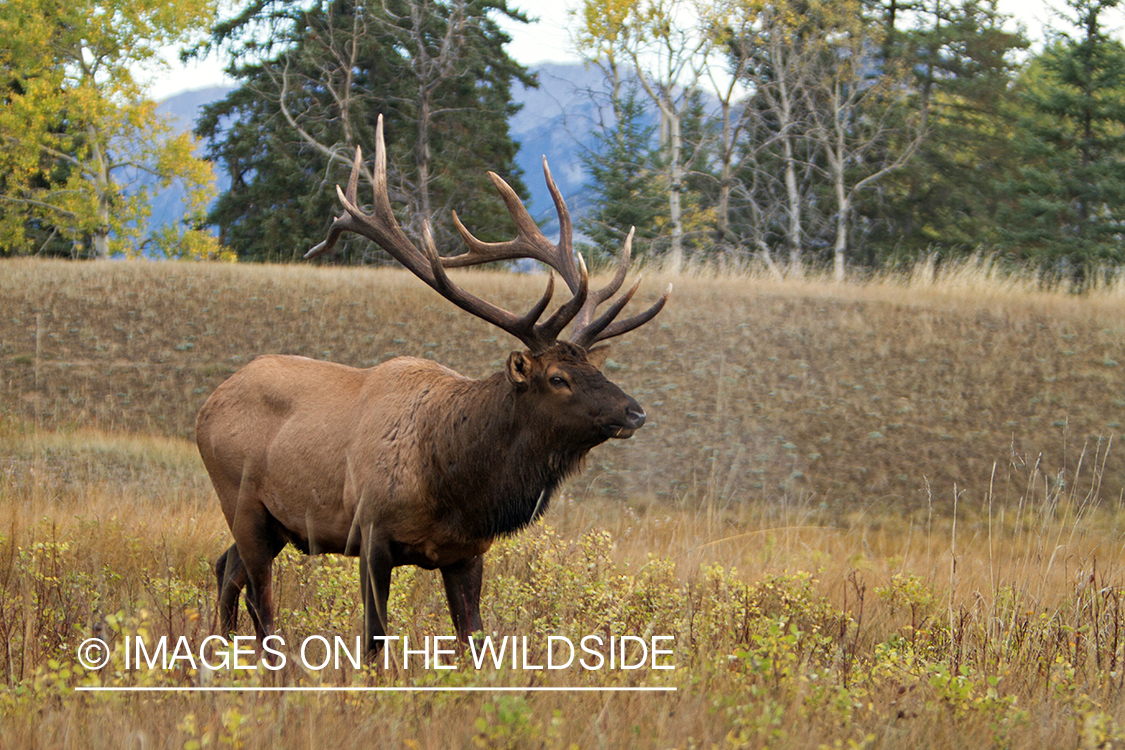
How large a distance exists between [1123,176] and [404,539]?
27.0 metres

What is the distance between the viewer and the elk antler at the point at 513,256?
4.64 metres

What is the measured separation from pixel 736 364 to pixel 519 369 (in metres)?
10.1

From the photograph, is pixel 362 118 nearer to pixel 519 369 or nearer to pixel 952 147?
pixel 952 147

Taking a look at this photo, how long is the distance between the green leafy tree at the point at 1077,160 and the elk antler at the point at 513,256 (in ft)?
78.8

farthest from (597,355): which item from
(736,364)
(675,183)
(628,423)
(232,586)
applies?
(675,183)

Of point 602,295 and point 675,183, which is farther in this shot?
point 675,183

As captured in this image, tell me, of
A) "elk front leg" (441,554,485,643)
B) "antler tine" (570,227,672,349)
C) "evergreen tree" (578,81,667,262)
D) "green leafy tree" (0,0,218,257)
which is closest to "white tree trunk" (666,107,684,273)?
"evergreen tree" (578,81,667,262)

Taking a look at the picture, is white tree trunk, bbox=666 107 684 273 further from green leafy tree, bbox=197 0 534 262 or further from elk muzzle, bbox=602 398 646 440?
elk muzzle, bbox=602 398 646 440

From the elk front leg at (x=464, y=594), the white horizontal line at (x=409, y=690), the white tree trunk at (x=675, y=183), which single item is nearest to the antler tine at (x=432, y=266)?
the elk front leg at (x=464, y=594)

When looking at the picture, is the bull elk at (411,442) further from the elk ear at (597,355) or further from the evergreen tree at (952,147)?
the evergreen tree at (952,147)

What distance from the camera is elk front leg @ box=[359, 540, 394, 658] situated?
440 centimetres

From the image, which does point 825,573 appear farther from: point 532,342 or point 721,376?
point 721,376

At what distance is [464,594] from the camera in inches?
189

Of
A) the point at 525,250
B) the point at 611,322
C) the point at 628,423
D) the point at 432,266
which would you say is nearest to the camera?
the point at 628,423
